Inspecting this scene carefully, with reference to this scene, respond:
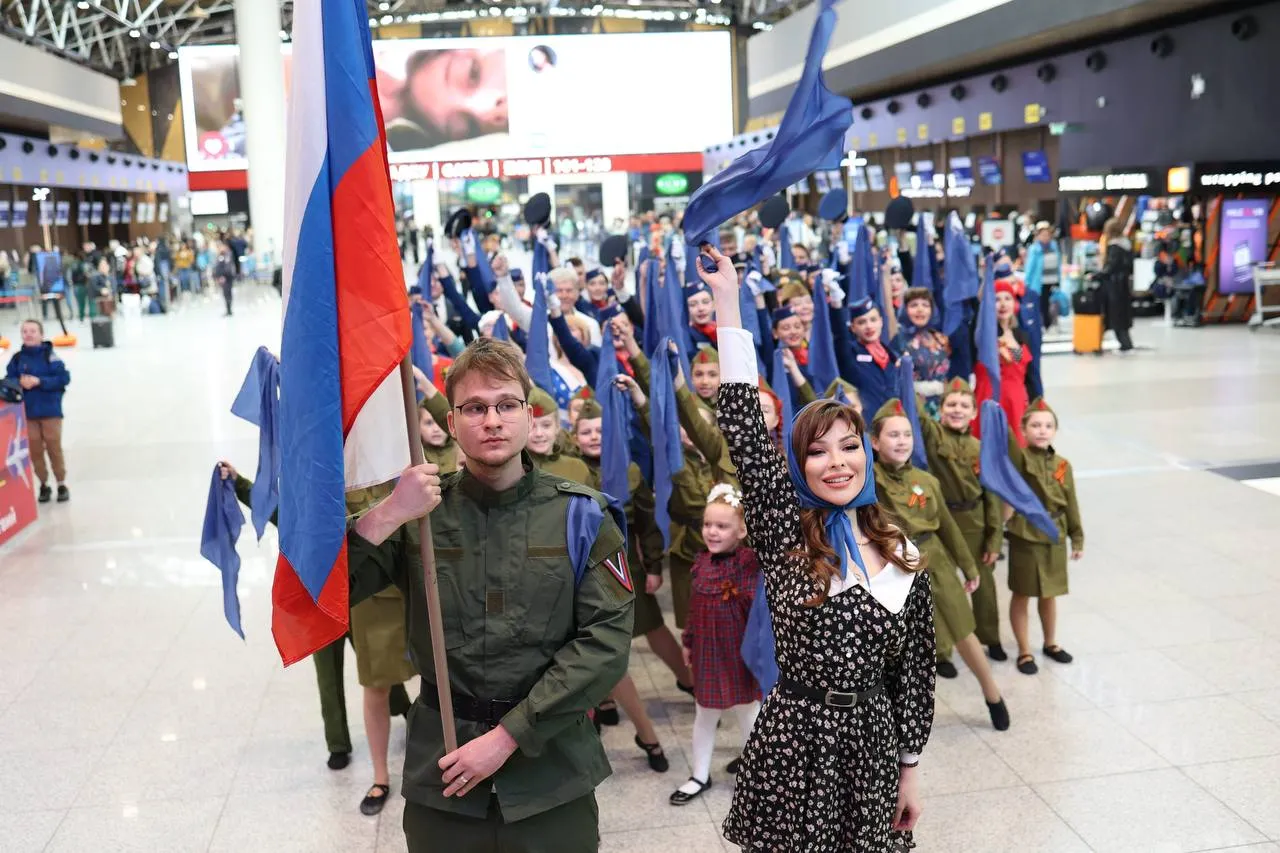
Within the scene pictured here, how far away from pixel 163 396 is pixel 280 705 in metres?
11.3

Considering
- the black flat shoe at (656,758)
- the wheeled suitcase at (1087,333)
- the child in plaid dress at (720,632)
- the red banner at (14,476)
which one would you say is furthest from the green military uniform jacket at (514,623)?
the wheeled suitcase at (1087,333)

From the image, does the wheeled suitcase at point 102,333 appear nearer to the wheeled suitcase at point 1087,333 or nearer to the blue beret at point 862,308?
Result: the wheeled suitcase at point 1087,333

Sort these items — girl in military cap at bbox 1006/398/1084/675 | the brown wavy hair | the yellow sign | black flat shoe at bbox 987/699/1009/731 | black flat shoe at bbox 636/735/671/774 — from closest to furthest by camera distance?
the brown wavy hair → black flat shoe at bbox 636/735/671/774 → black flat shoe at bbox 987/699/1009/731 → girl in military cap at bbox 1006/398/1084/675 → the yellow sign

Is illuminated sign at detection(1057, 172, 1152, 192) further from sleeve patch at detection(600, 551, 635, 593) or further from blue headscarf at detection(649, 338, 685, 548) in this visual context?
sleeve patch at detection(600, 551, 635, 593)

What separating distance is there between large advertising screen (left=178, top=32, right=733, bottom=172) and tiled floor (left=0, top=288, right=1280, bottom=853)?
33656 millimetres

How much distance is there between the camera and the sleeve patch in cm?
272

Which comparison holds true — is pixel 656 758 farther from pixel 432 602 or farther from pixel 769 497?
pixel 432 602

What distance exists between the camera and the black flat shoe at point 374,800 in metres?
4.68

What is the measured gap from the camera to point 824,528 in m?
2.90

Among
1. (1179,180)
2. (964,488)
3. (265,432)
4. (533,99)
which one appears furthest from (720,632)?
(533,99)

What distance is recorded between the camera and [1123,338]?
16625 mm

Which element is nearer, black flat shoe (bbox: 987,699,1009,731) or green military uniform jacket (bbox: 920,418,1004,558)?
black flat shoe (bbox: 987,699,1009,731)

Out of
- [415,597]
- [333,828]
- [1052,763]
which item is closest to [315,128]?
[415,597]

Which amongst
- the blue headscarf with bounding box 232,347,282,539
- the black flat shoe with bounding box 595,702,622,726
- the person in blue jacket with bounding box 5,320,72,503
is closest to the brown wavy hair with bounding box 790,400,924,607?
the blue headscarf with bounding box 232,347,282,539
